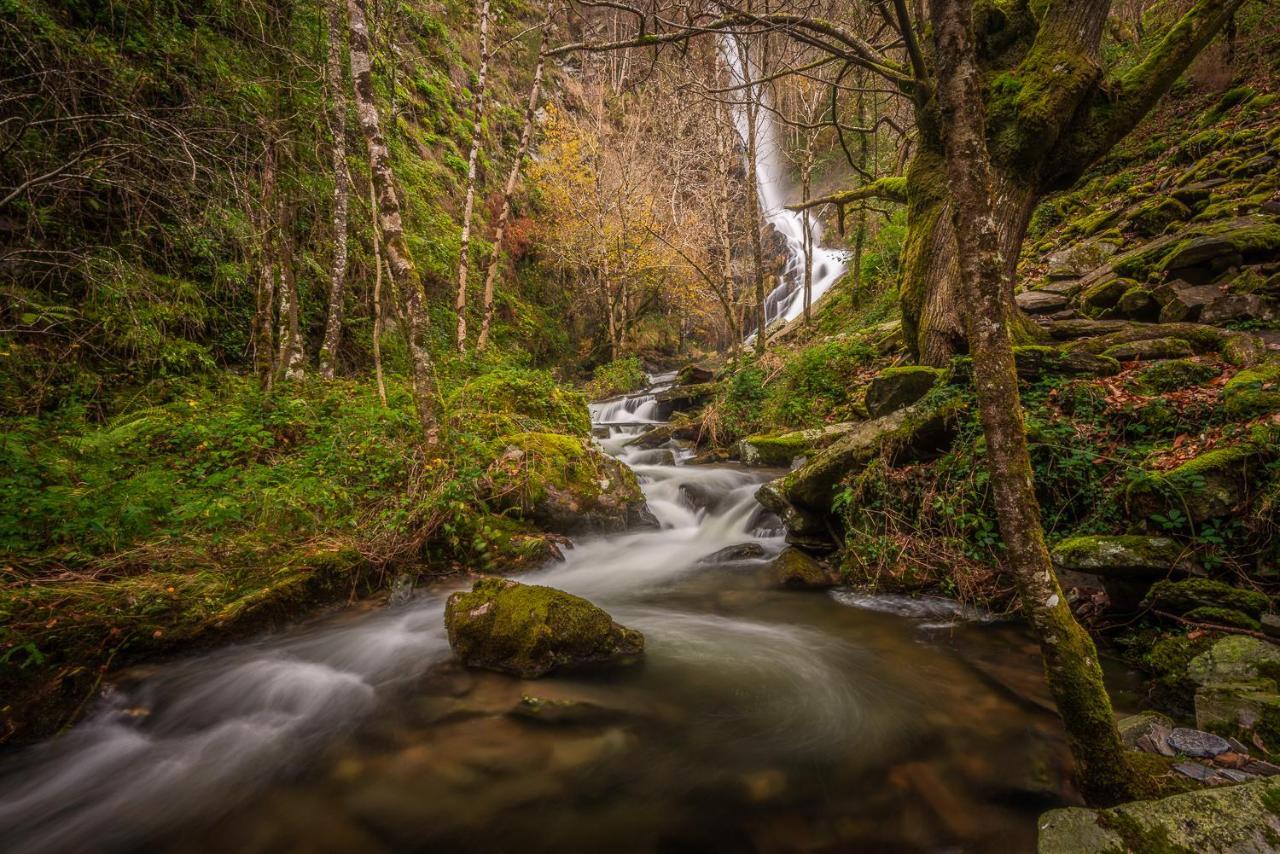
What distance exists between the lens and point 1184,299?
5477mm

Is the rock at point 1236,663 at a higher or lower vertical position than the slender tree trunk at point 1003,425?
lower

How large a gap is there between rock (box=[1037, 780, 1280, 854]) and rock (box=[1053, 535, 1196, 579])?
76.1 inches

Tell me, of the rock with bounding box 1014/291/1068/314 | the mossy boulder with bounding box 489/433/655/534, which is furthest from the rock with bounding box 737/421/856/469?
the rock with bounding box 1014/291/1068/314

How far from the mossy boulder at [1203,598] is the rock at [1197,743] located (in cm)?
110

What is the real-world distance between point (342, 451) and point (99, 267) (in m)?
3.41

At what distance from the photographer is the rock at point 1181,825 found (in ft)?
4.95

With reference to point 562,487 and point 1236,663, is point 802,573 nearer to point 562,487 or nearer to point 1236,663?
point 1236,663

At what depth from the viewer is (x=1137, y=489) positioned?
348cm

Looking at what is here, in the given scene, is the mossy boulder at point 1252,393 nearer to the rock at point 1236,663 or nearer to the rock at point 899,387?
the rock at point 1236,663

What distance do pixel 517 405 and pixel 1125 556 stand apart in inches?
278

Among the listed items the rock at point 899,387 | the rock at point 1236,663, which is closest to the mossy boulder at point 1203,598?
the rock at point 1236,663

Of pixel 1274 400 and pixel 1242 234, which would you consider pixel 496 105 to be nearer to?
pixel 1242 234

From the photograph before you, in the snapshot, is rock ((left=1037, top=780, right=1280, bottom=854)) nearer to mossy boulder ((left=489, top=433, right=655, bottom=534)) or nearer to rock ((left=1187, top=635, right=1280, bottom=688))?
rock ((left=1187, top=635, right=1280, bottom=688))

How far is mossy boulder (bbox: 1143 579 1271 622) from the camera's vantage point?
284cm
